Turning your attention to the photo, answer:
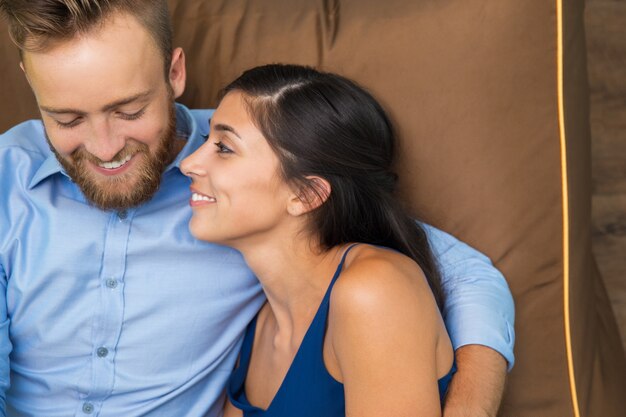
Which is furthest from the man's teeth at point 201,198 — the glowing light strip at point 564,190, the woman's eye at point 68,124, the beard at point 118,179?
the glowing light strip at point 564,190

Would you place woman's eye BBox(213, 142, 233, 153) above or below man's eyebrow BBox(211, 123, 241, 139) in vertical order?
below

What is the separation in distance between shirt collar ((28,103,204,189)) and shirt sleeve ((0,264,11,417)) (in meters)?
0.18

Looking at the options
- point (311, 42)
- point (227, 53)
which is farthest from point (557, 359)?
point (227, 53)

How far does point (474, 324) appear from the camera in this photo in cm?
144

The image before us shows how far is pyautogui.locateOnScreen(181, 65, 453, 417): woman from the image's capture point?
135 centimetres

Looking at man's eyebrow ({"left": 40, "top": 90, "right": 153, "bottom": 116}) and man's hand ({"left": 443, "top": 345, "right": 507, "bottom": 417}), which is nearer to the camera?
man's hand ({"left": 443, "top": 345, "right": 507, "bottom": 417})

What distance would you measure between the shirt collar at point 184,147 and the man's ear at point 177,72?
7 cm

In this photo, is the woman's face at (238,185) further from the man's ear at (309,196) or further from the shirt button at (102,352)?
the shirt button at (102,352)

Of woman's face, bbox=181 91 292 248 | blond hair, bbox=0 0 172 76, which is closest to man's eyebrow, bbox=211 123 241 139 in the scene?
woman's face, bbox=181 91 292 248

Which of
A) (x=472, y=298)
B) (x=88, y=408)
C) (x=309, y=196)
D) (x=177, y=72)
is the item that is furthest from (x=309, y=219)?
(x=88, y=408)

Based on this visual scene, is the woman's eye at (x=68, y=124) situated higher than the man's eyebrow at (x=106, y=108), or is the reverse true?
the man's eyebrow at (x=106, y=108)

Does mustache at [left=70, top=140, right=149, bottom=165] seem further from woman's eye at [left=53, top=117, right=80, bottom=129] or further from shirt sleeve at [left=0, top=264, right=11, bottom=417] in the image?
shirt sleeve at [left=0, top=264, right=11, bottom=417]

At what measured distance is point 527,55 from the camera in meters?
1.56

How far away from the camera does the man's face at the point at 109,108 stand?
143 centimetres
